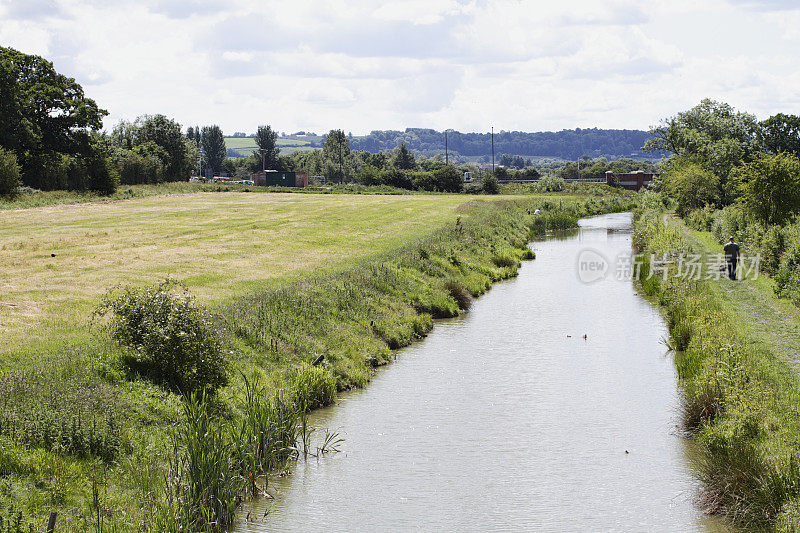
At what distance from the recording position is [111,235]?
43.3 meters

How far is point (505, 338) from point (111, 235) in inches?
1086

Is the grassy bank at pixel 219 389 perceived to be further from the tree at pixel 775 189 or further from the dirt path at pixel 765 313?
the tree at pixel 775 189

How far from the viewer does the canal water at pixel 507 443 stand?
12516 millimetres

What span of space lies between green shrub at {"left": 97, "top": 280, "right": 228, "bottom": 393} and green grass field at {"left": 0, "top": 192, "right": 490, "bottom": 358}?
10.4 ft

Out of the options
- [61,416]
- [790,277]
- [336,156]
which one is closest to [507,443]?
[61,416]

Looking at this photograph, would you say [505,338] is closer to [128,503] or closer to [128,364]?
[128,364]

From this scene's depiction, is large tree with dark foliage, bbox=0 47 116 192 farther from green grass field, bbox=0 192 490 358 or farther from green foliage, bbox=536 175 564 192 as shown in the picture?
green foliage, bbox=536 175 564 192

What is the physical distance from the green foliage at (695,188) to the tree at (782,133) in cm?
4172

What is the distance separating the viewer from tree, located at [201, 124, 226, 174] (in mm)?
194375

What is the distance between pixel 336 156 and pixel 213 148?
39.5 metres

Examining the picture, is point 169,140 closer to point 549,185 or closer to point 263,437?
point 549,185

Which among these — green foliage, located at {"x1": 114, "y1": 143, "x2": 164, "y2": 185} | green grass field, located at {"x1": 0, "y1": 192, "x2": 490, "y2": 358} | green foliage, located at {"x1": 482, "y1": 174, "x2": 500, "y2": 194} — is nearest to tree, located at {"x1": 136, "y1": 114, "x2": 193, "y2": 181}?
green foliage, located at {"x1": 114, "y1": 143, "x2": 164, "y2": 185}

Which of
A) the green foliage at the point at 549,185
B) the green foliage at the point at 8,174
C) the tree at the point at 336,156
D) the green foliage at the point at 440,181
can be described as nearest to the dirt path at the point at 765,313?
the green foliage at the point at 8,174

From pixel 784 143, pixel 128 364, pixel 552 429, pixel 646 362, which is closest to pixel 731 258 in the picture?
pixel 646 362
